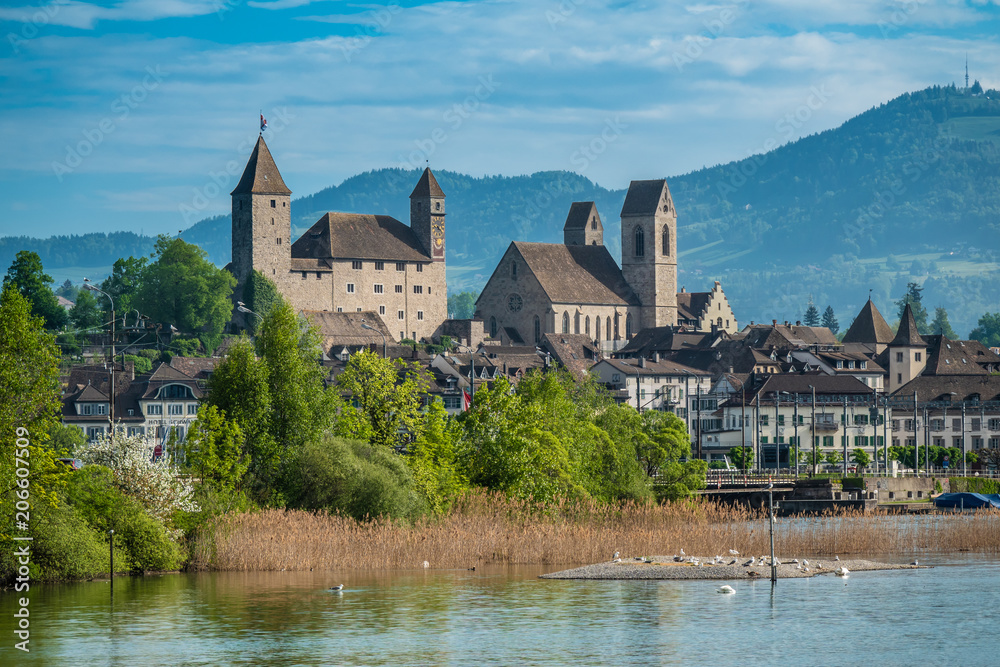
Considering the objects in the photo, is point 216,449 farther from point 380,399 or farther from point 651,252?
point 651,252

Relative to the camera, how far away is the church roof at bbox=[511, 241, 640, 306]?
573 ft

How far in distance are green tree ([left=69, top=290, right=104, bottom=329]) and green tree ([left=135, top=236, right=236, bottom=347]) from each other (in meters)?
4.08

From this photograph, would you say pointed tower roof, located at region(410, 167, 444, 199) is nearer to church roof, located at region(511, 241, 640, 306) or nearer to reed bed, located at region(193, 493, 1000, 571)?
church roof, located at region(511, 241, 640, 306)

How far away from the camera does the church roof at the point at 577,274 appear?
573ft

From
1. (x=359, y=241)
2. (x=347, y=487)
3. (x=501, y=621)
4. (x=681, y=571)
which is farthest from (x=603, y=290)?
(x=501, y=621)

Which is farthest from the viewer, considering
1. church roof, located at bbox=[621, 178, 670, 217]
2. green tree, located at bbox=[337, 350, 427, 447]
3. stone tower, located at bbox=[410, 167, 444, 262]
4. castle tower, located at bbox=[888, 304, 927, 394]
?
church roof, located at bbox=[621, 178, 670, 217]

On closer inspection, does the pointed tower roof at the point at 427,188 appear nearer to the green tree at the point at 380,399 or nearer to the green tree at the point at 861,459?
the green tree at the point at 861,459

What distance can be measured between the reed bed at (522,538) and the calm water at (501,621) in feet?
3.75

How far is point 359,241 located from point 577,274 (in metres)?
→ 29.4

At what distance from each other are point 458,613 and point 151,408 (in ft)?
239

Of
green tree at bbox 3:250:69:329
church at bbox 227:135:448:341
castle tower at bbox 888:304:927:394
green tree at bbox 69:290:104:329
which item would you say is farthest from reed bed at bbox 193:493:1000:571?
church at bbox 227:135:448:341

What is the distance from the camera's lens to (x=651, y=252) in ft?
612

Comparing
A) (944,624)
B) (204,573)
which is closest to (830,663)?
(944,624)

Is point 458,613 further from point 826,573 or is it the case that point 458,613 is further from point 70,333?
point 70,333
